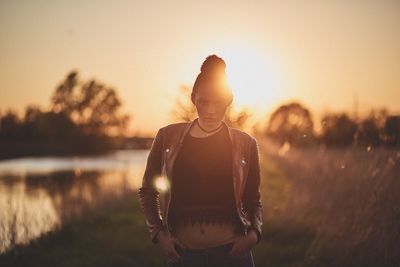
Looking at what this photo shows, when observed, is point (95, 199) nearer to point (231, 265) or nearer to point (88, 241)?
point (88, 241)

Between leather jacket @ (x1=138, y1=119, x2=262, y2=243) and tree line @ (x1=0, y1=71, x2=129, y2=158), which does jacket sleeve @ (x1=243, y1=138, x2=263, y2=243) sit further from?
tree line @ (x1=0, y1=71, x2=129, y2=158)

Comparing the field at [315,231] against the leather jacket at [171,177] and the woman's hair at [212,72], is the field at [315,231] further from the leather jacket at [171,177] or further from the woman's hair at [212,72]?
the woman's hair at [212,72]

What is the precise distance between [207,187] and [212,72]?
0.68 m

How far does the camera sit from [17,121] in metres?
79.0

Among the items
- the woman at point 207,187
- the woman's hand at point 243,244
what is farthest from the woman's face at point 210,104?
the woman's hand at point 243,244

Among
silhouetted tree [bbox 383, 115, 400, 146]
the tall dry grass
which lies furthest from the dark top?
silhouetted tree [bbox 383, 115, 400, 146]

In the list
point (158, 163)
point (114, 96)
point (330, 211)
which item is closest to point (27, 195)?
point (330, 211)

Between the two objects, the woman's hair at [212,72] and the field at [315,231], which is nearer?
the woman's hair at [212,72]

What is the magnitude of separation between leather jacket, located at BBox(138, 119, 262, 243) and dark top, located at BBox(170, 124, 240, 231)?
1.5 inches

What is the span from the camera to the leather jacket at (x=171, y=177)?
276cm

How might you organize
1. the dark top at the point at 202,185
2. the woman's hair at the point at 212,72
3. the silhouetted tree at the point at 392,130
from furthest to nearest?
1. the silhouetted tree at the point at 392,130
2. the woman's hair at the point at 212,72
3. the dark top at the point at 202,185

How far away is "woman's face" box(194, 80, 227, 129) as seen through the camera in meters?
2.77

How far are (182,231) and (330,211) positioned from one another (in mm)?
6028

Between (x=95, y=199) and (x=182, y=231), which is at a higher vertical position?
(x=182, y=231)
